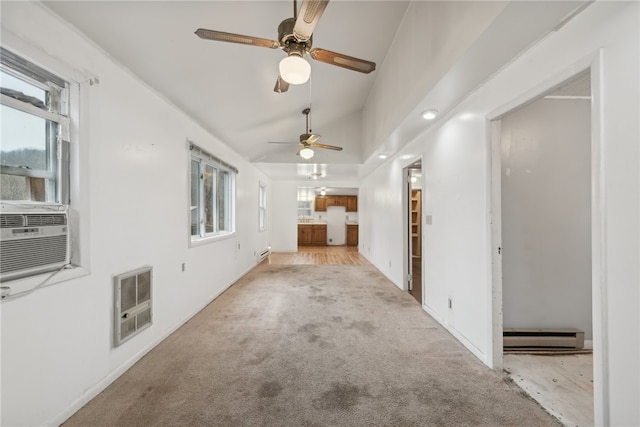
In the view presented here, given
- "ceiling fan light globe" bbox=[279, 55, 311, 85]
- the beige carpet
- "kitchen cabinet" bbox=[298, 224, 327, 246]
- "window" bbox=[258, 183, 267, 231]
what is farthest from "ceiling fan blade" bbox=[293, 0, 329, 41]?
"kitchen cabinet" bbox=[298, 224, 327, 246]

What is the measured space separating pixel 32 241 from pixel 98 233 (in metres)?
0.39

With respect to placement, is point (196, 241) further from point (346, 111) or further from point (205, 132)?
point (346, 111)

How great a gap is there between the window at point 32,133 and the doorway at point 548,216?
336cm

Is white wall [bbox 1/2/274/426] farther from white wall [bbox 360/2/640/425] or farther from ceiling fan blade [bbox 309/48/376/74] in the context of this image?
white wall [bbox 360/2/640/425]

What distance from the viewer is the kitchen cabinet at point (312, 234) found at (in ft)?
33.2

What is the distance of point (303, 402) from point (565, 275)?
2.58m

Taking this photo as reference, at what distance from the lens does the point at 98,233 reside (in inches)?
69.1

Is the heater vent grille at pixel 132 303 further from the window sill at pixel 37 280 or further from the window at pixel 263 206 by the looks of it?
the window at pixel 263 206

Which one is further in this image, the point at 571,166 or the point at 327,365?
the point at 571,166

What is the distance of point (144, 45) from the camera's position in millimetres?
1849

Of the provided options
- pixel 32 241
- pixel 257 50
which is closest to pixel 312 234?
pixel 257 50

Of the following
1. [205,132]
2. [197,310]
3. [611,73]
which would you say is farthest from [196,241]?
[611,73]

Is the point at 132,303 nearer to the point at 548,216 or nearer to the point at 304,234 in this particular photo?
the point at 548,216

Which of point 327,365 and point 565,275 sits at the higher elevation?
point 565,275
